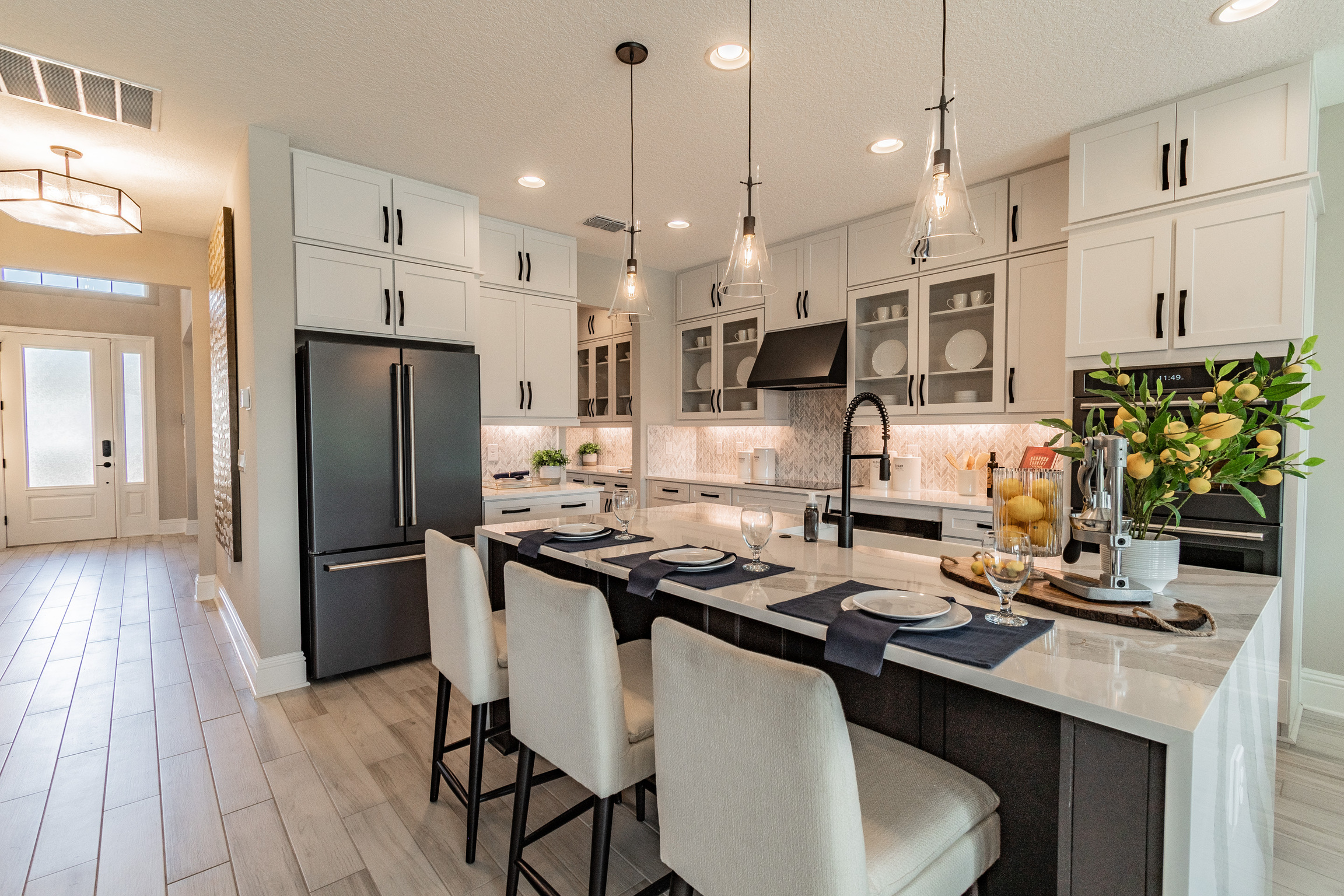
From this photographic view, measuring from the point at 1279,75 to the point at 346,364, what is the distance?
4.15 m

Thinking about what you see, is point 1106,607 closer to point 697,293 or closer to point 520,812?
point 520,812

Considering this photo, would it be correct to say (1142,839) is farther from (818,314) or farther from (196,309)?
(196,309)

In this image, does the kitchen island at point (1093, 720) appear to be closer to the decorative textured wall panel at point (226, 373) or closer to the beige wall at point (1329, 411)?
the beige wall at point (1329, 411)

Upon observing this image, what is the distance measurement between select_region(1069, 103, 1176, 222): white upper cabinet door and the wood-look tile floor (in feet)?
10.4

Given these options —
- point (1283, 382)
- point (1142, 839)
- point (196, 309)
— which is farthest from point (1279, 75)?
point (196, 309)

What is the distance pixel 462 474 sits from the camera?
3527mm

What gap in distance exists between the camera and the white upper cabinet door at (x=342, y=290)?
3.16 metres

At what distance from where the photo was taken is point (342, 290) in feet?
10.8

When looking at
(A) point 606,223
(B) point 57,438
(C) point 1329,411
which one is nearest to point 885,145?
(A) point 606,223

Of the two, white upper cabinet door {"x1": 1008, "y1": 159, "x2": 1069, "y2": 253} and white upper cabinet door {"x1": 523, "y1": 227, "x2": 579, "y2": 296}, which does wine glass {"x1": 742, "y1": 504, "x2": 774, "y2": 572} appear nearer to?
white upper cabinet door {"x1": 1008, "y1": 159, "x2": 1069, "y2": 253}

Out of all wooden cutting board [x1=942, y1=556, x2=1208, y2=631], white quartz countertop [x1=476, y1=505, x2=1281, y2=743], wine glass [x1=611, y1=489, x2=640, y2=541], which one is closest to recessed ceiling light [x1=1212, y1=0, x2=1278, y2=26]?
white quartz countertop [x1=476, y1=505, x2=1281, y2=743]

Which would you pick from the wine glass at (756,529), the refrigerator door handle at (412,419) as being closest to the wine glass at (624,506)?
the wine glass at (756,529)

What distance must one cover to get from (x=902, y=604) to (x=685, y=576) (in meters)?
0.58

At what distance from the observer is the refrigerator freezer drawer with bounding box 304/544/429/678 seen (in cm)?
310
